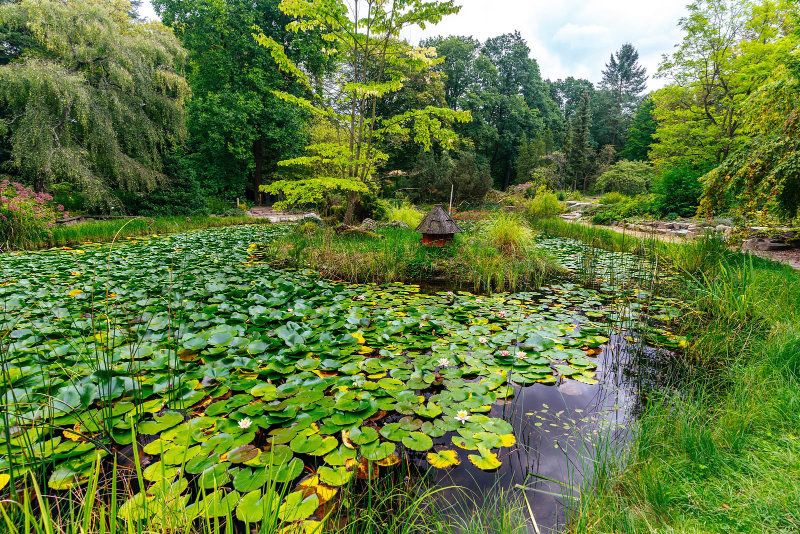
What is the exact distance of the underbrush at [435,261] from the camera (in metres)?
4.35

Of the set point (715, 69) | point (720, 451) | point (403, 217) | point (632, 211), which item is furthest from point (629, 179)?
point (720, 451)

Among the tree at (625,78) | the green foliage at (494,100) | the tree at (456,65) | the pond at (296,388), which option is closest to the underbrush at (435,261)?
the pond at (296,388)

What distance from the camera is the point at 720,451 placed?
1384 mm

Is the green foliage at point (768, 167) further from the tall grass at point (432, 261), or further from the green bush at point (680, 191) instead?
the green bush at point (680, 191)

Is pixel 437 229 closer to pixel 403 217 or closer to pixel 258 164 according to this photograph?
pixel 403 217

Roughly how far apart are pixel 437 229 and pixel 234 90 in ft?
48.1

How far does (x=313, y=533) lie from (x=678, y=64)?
50.5ft

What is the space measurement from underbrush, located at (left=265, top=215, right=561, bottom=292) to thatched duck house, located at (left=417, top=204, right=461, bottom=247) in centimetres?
15

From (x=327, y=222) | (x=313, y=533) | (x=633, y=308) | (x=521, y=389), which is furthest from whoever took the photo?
(x=327, y=222)

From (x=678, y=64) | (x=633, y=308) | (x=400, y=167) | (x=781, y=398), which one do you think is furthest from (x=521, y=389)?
(x=400, y=167)

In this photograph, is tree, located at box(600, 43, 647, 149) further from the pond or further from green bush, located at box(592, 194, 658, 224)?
the pond

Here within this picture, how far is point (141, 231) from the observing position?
7.99 m

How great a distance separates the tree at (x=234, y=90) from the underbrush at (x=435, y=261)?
38.3 feet

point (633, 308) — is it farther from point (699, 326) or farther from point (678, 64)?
point (678, 64)
